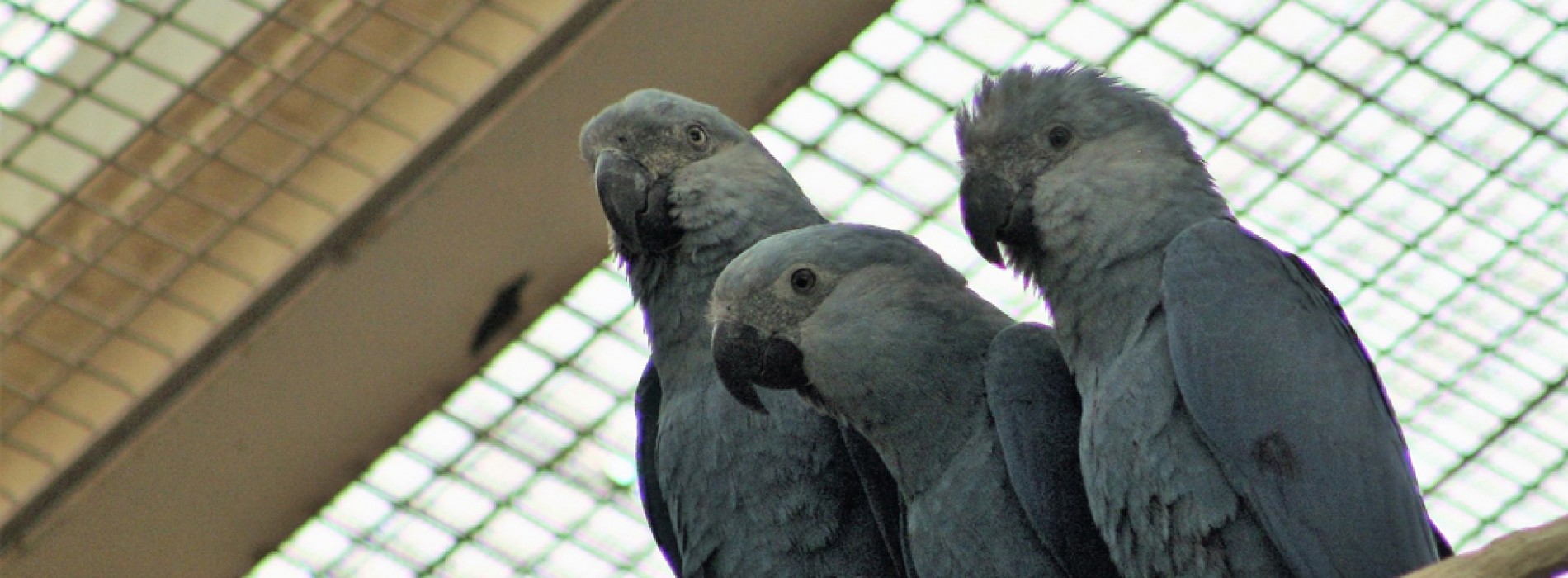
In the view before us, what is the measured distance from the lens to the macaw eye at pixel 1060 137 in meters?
3.25

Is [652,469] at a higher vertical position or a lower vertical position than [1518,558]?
higher

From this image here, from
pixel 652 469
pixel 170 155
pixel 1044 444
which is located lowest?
pixel 1044 444

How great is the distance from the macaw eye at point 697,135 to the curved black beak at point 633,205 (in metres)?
0.11

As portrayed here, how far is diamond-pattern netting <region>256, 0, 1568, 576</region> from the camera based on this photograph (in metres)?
4.66

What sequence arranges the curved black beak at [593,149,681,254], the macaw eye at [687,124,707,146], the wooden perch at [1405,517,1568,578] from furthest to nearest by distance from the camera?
the macaw eye at [687,124,707,146], the curved black beak at [593,149,681,254], the wooden perch at [1405,517,1568,578]

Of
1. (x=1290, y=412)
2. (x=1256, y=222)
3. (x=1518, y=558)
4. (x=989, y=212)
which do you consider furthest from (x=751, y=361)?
(x=1256, y=222)

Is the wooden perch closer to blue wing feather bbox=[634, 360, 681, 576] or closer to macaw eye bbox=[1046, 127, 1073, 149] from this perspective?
macaw eye bbox=[1046, 127, 1073, 149]

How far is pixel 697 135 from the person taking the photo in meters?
3.77

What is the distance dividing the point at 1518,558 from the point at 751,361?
1.30 meters

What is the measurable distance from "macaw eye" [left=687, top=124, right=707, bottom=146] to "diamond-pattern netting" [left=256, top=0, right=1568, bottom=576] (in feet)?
1.78

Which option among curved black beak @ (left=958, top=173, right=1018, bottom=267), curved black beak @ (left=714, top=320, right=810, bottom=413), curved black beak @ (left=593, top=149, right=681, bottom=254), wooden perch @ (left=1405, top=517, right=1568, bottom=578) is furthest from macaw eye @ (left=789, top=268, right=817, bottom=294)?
wooden perch @ (left=1405, top=517, right=1568, bottom=578)

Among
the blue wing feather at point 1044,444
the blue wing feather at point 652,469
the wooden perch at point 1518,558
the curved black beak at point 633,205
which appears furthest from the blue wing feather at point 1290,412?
the blue wing feather at point 652,469

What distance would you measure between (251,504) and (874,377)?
1808 mm

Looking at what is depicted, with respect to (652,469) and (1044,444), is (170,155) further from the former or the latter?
(1044,444)
